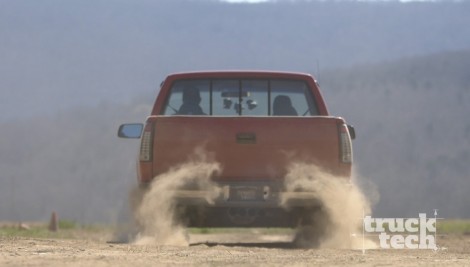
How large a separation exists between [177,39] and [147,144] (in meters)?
20.0

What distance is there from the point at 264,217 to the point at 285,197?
910 mm

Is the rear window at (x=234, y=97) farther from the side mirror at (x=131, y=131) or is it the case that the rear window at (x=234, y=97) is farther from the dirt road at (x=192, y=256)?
the dirt road at (x=192, y=256)

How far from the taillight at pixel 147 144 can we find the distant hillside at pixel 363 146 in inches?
603

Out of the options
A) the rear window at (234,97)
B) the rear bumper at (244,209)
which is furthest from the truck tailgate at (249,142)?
the rear window at (234,97)

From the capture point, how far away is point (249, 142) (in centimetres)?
1155

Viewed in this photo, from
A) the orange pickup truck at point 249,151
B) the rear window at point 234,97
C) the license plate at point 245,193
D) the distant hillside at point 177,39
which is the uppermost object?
the distant hillside at point 177,39

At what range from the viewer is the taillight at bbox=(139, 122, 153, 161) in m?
11.5

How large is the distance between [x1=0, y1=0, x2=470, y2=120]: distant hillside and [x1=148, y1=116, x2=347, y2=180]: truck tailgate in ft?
62.7

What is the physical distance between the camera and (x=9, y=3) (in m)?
30.5

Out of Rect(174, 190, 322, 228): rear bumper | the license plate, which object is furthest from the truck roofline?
the license plate

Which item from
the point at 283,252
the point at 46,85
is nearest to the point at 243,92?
the point at 283,252

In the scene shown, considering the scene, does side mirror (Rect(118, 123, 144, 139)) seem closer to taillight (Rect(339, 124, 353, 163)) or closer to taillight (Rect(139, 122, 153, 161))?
taillight (Rect(139, 122, 153, 161))

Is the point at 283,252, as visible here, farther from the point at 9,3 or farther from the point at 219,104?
the point at 9,3

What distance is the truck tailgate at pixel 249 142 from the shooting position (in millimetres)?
11469
